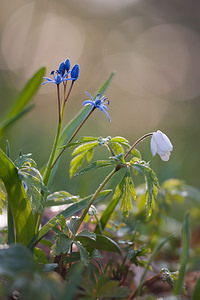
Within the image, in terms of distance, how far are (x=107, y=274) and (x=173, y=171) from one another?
4.15 feet

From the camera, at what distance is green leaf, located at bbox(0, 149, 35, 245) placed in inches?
41.5

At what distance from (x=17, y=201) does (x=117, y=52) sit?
358 inches

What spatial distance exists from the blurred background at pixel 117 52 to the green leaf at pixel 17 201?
19.3 feet

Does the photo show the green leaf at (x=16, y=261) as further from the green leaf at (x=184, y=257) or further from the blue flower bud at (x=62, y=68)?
the blue flower bud at (x=62, y=68)

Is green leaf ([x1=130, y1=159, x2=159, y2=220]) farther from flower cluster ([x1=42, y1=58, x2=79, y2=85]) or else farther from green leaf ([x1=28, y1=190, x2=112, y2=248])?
flower cluster ([x1=42, y1=58, x2=79, y2=85])

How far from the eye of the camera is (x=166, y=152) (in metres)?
1.09

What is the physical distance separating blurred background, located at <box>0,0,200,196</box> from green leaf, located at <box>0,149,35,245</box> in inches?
232

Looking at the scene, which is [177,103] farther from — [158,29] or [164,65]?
[158,29]

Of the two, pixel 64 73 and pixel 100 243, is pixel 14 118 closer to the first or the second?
pixel 64 73

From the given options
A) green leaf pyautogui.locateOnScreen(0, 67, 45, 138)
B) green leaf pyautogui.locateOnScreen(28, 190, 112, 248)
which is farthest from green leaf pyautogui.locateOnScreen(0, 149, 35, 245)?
green leaf pyautogui.locateOnScreen(0, 67, 45, 138)

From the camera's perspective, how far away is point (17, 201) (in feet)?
3.55

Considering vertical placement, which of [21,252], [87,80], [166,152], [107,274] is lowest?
[107,274]

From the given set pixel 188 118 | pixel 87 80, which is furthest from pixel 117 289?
pixel 87 80

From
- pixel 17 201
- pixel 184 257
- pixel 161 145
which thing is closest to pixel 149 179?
pixel 161 145
